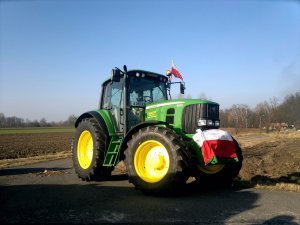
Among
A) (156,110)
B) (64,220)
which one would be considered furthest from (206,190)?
(64,220)

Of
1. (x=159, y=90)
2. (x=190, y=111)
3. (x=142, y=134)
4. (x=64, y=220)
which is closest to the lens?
(x=64, y=220)

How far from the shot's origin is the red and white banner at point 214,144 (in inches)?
244

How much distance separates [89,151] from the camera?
951 centimetres

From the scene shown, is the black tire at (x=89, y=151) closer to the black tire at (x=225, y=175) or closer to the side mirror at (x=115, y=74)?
the side mirror at (x=115, y=74)

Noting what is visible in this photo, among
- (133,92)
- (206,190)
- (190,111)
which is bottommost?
(206,190)

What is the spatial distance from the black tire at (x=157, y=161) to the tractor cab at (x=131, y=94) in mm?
1212

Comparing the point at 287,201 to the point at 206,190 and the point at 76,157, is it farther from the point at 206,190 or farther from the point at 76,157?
the point at 76,157

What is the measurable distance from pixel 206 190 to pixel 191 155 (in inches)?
43.6

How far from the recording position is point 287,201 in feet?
19.3

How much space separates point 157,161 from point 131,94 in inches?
93.9

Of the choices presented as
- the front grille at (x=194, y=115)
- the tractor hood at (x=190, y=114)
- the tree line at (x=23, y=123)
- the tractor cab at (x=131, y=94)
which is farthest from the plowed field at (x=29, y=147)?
the tree line at (x=23, y=123)

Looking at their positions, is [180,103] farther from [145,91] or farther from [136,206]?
[136,206]

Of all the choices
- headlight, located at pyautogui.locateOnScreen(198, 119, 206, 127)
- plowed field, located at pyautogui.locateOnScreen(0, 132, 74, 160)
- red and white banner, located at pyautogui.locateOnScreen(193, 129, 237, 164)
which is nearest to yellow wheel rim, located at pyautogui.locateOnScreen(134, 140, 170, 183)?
red and white banner, located at pyautogui.locateOnScreen(193, 129, 237, 164)

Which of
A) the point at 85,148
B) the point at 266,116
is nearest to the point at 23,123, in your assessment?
the point at 266,116
